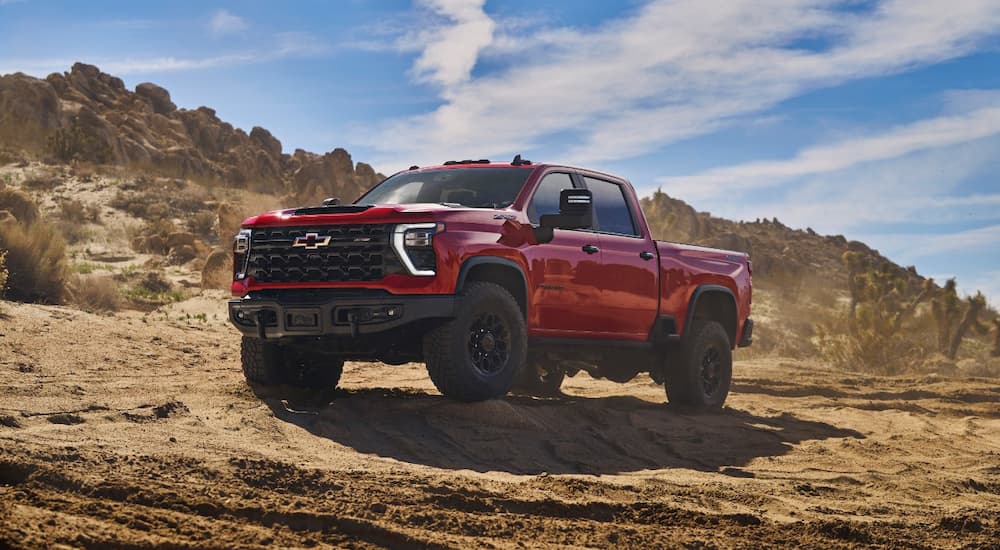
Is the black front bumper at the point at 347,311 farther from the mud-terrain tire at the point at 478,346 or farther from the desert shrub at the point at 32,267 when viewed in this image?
the desert shrub at the point at 32,267

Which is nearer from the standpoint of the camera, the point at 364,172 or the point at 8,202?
A: the point at 8,202

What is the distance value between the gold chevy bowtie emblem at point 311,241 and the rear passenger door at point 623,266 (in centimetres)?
258

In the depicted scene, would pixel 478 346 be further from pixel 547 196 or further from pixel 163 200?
pixel 163 200

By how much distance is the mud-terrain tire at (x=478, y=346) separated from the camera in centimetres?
857

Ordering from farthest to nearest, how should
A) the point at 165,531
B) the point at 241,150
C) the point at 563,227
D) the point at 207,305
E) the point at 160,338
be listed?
the point at 241,150 < the point at 207,305 < the point at 160,338 < the point at 563,227 < the point at 165,531

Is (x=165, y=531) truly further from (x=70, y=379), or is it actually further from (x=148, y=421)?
(x=70, y=379)

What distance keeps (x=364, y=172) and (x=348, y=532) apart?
174ft

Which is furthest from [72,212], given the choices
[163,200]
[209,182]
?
[209,182]

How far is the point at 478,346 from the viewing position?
351 inches

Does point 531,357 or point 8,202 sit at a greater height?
point 8,202

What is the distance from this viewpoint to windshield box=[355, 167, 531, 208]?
9.58 m

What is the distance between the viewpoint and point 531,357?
10.2 meters

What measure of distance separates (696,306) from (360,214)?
4.69 metres

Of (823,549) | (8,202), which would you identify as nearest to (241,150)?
(8,202)
